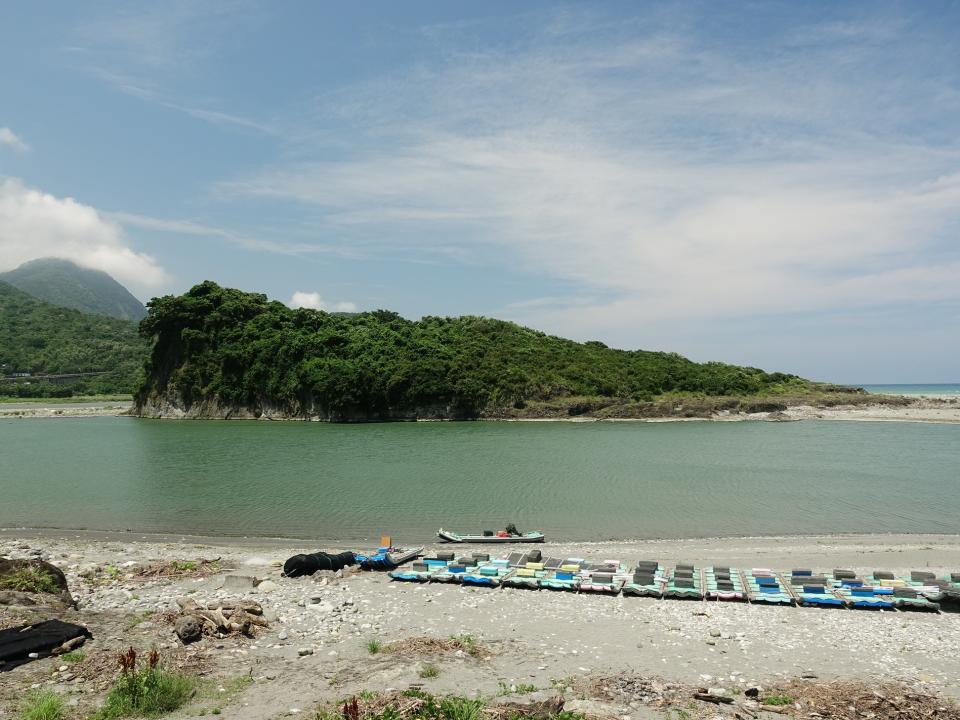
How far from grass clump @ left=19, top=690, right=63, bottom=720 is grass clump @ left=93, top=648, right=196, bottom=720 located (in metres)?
0.46

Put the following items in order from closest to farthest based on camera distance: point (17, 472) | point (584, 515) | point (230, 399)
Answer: point (584, 515)
point (17, 472)
point (230, 399)

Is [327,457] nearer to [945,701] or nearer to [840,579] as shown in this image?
[840,579]

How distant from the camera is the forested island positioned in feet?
236

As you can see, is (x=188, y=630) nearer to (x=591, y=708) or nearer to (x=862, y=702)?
(x=591, y=708)

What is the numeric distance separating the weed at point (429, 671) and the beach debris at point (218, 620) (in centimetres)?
353

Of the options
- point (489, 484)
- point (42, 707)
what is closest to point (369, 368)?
point (489, 484)

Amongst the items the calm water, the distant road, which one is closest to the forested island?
the calm water

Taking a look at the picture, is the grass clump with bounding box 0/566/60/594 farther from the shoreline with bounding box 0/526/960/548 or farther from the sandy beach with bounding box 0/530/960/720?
the shoreline with bounding box 0/526/960/548

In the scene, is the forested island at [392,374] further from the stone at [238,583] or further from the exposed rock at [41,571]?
the exposed rock at [41,571]

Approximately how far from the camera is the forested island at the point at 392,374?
71938 millimetres

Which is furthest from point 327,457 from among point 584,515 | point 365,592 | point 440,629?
point 440,629

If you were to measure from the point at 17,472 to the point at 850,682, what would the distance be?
38.1 meters

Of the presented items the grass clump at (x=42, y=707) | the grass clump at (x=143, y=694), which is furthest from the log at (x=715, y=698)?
the grass clump at (x=42, y=707)

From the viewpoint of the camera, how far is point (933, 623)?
1131 centimetres
